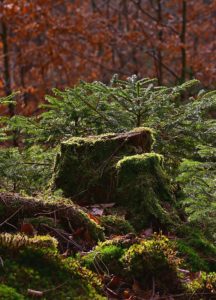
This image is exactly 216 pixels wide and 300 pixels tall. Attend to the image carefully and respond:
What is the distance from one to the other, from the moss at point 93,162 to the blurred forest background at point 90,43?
641 cm

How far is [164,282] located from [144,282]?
0.39 feet

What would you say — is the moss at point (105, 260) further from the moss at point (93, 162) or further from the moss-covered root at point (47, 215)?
the moss at point (93, 162)

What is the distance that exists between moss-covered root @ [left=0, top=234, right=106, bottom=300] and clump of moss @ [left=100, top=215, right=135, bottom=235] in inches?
39.4

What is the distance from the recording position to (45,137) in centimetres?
584

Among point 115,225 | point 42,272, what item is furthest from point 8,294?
point 115,225

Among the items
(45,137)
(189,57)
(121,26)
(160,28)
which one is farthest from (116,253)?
(121,26)

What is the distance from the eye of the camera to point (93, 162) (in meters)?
4.77

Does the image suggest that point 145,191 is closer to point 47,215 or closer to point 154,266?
point 47,215

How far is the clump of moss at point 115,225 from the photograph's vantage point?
13.2ft

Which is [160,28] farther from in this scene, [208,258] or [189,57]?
[208,258]

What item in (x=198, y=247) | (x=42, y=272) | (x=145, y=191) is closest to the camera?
(x=42, y=272)

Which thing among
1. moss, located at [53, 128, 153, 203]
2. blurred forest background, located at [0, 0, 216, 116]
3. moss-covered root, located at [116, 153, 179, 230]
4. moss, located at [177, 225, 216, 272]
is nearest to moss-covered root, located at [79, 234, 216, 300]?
moss, located at [177, 225, 216, 272]

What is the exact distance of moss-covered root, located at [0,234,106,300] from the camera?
8.86ft

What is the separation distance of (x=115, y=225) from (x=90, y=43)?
13.0m
